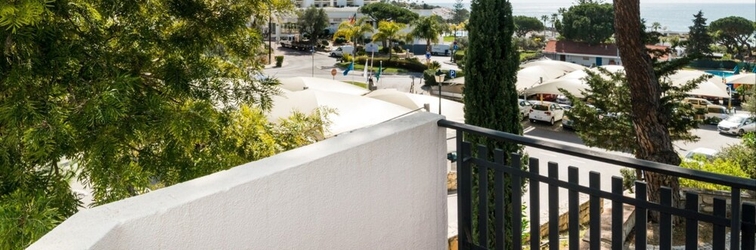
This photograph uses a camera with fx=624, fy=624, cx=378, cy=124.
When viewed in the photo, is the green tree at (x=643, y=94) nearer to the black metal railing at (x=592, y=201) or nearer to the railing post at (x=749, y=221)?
the black metal railing at (x=592, y=201)

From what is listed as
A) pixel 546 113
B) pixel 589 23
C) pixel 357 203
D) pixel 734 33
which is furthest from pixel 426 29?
pixel 357 203

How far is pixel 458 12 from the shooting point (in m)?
87.9

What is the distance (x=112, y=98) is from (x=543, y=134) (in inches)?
671

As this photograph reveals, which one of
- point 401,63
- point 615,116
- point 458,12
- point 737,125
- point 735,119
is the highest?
point 458,12

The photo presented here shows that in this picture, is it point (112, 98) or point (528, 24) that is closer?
point (112, 98)

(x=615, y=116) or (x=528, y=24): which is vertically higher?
(x=528, y=24)

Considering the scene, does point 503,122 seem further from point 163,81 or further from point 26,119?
point 26,119

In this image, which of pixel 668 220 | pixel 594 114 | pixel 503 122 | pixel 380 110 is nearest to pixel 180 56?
pixel 668 220

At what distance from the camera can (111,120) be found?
2.84 meters

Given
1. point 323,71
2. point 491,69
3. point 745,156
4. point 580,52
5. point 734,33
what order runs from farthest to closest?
point 580,52 → point 734,33 → point 323,71 → point 745,156 → point 491,69

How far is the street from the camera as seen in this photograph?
37.3ft

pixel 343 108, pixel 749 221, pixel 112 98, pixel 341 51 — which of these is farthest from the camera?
pixel 341 51

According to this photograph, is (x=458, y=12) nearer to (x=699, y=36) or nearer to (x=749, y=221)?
(x=699, y=36)

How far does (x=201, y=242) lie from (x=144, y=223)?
0.19 metres
